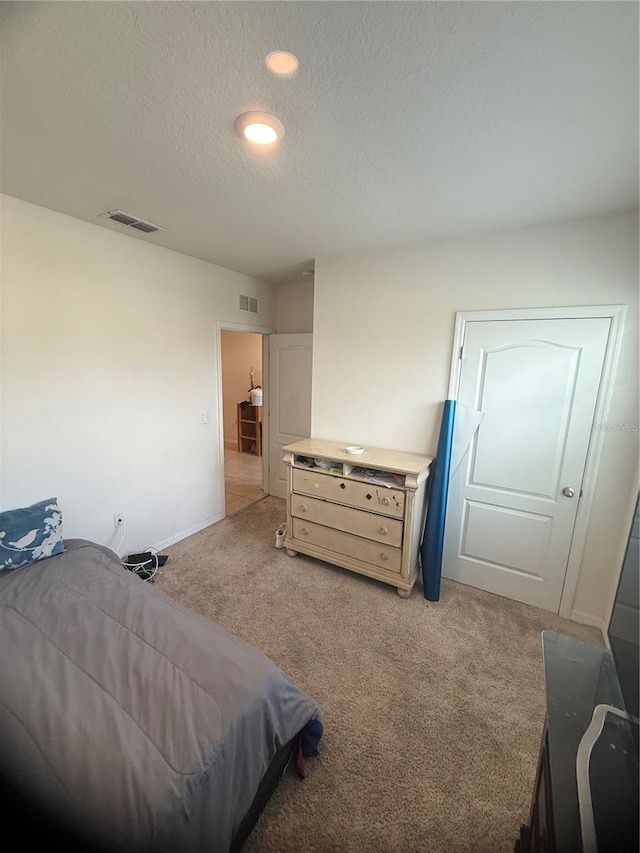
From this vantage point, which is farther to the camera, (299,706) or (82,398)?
(82,398)

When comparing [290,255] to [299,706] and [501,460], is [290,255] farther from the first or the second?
[299,706]

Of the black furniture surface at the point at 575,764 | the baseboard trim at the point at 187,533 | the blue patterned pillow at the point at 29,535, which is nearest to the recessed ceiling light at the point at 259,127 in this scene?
the black furniture surface at the point at 575,764

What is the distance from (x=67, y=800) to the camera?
2.98ft

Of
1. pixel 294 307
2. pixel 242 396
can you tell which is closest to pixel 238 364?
pixel 242 396

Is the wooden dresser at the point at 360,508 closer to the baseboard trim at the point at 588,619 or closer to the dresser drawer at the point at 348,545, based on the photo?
the dresser drawer at the point at 348,545

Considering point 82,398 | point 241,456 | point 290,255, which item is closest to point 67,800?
point 82,398

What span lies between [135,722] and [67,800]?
0.20m

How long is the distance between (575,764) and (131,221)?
3319 mm

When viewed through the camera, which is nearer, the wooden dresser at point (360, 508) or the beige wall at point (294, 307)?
the wooden dresser at point (360, 508)

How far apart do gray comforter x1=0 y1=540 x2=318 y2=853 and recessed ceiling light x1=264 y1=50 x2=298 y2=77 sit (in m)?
2.05

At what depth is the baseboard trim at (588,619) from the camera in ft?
7.30

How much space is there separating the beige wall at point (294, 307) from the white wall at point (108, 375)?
61 centimetres

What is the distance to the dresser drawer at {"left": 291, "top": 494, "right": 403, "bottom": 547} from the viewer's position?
8.05ft

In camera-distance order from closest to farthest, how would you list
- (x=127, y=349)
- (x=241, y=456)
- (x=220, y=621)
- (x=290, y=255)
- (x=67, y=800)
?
(x=67, y=800)
(x=220, y=621)
(x=127, y=349)
(x=290, y=255)
(x=241, y=456)
